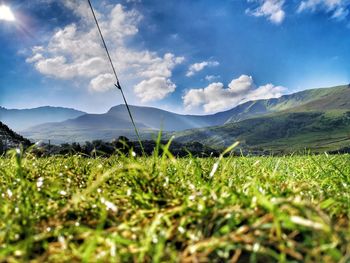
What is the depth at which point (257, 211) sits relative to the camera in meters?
2.76

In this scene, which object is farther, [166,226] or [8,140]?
[8,140]

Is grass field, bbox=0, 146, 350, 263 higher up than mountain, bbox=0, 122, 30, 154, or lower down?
lower down

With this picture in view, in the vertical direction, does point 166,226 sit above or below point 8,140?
below

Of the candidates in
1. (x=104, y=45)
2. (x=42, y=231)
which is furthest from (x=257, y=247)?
(x=104, y=45)

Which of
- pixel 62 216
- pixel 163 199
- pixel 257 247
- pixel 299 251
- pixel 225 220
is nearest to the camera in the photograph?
pixel 257 247

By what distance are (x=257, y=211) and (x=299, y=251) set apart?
0.51 metres

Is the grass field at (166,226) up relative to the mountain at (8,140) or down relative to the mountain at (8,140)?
down

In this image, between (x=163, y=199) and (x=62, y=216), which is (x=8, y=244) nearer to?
(x=62, y=216)

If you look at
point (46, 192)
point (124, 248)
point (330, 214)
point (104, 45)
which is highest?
point (104, 45)

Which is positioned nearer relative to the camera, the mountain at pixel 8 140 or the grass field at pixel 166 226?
the grass field at pixel 166 226

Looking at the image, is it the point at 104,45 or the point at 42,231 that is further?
the point at 104,45

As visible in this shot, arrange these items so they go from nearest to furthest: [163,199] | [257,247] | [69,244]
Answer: [257,247], [69,244], [163,199]

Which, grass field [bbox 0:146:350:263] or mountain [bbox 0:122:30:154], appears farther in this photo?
mountain [bbox 0:122:30:154]

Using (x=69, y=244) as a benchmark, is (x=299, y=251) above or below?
below
